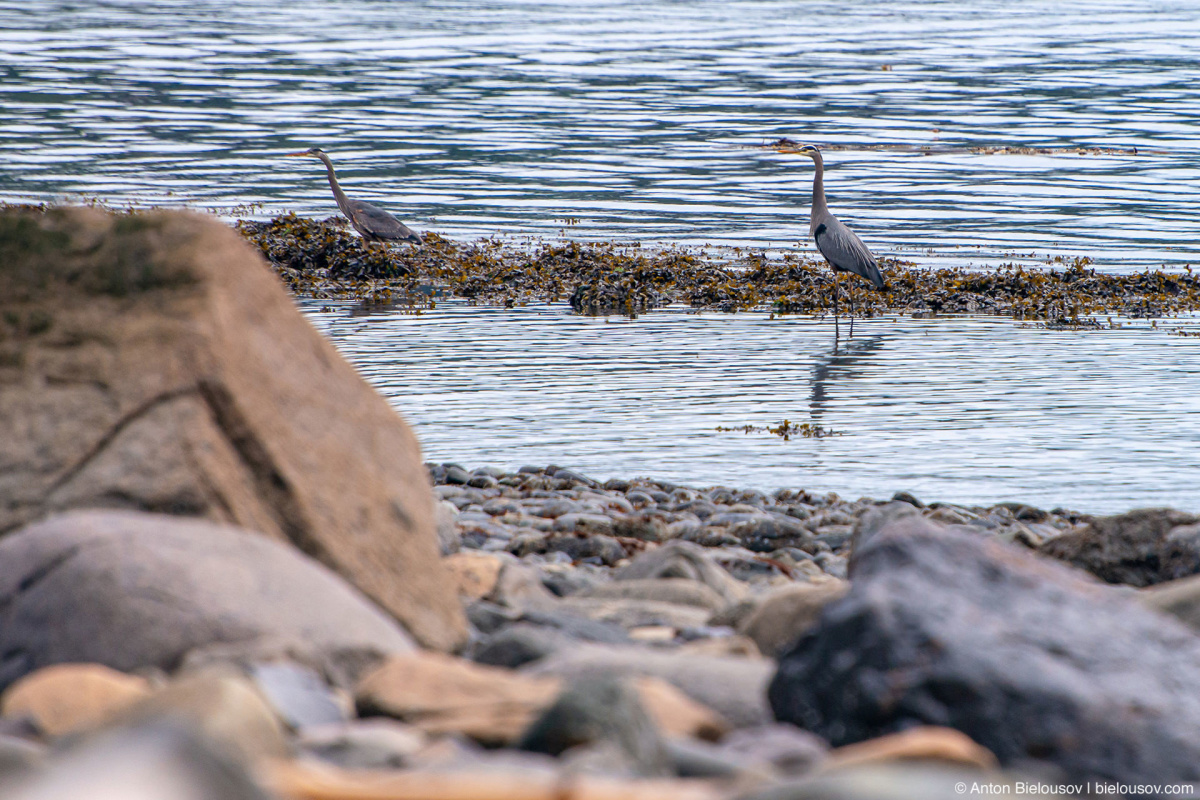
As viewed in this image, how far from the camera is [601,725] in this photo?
10.8 ft

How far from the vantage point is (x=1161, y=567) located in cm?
676

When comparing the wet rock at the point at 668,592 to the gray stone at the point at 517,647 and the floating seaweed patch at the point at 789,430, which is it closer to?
the gray stone at the point at 517,647

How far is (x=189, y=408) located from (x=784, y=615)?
2.18 m

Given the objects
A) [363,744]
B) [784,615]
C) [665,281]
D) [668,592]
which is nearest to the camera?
[363,744]

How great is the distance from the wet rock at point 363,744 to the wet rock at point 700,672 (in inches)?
24.8

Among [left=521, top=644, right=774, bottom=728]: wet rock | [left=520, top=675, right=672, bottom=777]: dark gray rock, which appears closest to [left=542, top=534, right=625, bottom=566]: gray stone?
[left=521, top=644, right=774, bottom=728]: wet rock

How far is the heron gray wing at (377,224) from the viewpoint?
21.7m

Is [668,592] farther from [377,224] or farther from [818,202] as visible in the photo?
[377,224]

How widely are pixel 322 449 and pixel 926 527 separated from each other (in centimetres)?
208

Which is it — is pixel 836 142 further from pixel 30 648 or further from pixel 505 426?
pixel 30 648

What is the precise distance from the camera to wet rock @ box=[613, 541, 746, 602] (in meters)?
6.31

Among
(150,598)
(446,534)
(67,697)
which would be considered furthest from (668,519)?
(67,697)

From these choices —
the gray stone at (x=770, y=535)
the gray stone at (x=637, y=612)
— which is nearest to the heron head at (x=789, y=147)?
the gray stone at (x=770, y=535)

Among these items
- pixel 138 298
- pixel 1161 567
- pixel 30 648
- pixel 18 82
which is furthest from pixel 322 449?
pixel 18 82
